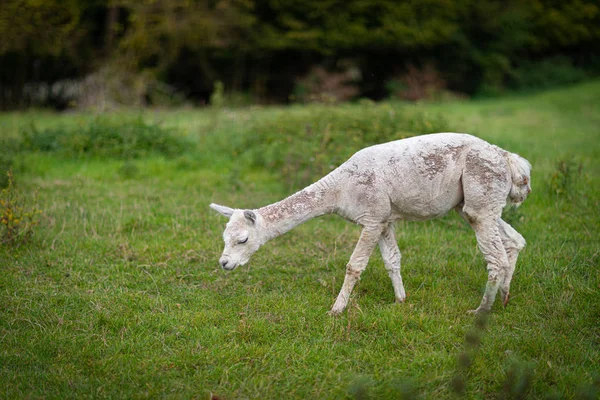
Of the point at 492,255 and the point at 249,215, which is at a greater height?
the point at 249,215

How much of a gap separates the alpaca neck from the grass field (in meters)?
0.92

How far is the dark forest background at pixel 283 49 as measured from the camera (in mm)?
22031

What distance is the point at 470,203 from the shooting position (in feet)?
19.6

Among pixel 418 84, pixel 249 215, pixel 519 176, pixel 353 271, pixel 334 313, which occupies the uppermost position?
pixel 519 176

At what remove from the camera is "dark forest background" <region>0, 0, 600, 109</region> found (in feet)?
72.3

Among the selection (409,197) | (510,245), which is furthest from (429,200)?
(510,245)

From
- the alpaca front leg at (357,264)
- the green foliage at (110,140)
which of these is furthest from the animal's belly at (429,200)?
the green foliage at (110,140)

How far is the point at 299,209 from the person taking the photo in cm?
617

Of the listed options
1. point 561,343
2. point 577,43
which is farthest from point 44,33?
point 577,43

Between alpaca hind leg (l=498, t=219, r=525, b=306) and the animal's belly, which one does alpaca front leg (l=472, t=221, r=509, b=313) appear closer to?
alpaca hind leg (l=498, t=219, r=525, b=306)

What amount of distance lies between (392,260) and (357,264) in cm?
56

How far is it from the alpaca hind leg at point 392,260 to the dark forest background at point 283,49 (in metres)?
15.2

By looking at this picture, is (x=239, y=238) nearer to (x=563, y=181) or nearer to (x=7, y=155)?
(x=563, y=181)

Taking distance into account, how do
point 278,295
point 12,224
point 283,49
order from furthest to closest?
point 283,49, point 12,224, point 278,295
